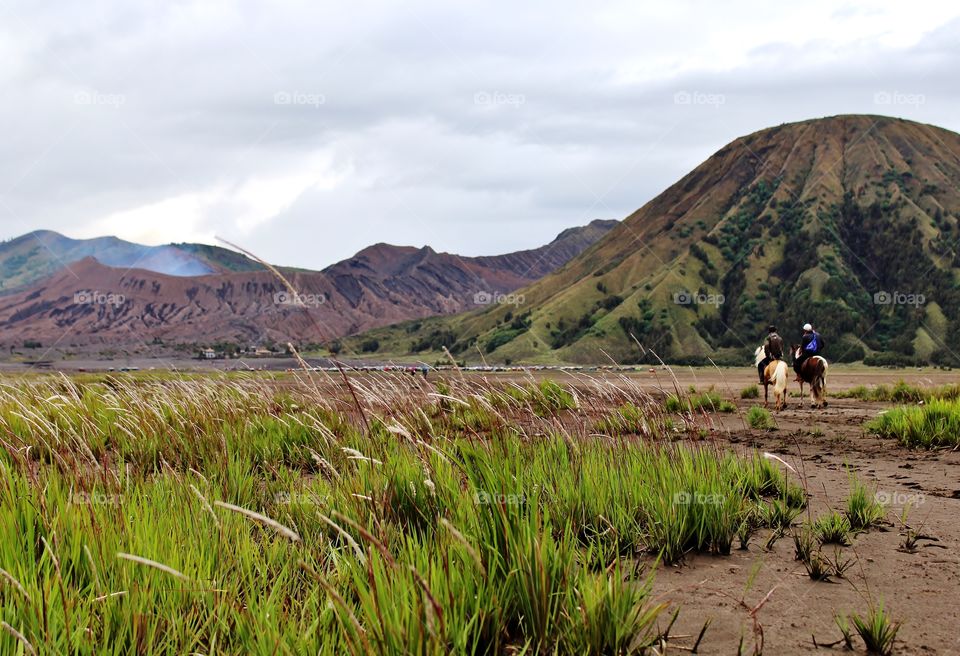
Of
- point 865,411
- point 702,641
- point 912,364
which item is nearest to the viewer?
point 702,641

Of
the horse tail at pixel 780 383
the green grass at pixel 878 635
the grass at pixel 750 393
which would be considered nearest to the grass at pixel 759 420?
the horse tail at pixel 780 383

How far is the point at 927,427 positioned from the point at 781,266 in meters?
116

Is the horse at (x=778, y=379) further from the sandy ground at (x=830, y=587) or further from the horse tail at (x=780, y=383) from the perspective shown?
the sandy ground at (x=830, y=587)

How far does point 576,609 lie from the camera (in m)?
3.20

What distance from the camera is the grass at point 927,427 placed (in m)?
9.95

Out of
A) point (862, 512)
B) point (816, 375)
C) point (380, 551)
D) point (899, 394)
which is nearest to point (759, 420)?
point (816, 375)

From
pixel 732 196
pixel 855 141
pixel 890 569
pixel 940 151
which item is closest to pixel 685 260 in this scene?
pixel 732 196

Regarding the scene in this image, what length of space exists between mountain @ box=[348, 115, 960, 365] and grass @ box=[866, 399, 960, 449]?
68.8 m

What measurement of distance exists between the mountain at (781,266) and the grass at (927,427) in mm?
68828

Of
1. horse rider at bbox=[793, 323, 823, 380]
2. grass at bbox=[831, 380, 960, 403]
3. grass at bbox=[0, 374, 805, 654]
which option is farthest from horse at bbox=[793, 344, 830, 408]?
grass at bbox=[0, 374, 805, 654]

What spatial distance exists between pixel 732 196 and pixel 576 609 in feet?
520

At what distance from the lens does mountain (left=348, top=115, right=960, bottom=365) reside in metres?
101

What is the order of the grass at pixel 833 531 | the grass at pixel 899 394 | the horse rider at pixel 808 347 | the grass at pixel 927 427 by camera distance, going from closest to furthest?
1. the grass at pixel 833 531
2. the grass at pixel 927 427
3. the grass at pixel 899 394
4. the horse rider at pixel 808 347

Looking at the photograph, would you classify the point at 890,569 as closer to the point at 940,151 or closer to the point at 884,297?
the point at 884,297
